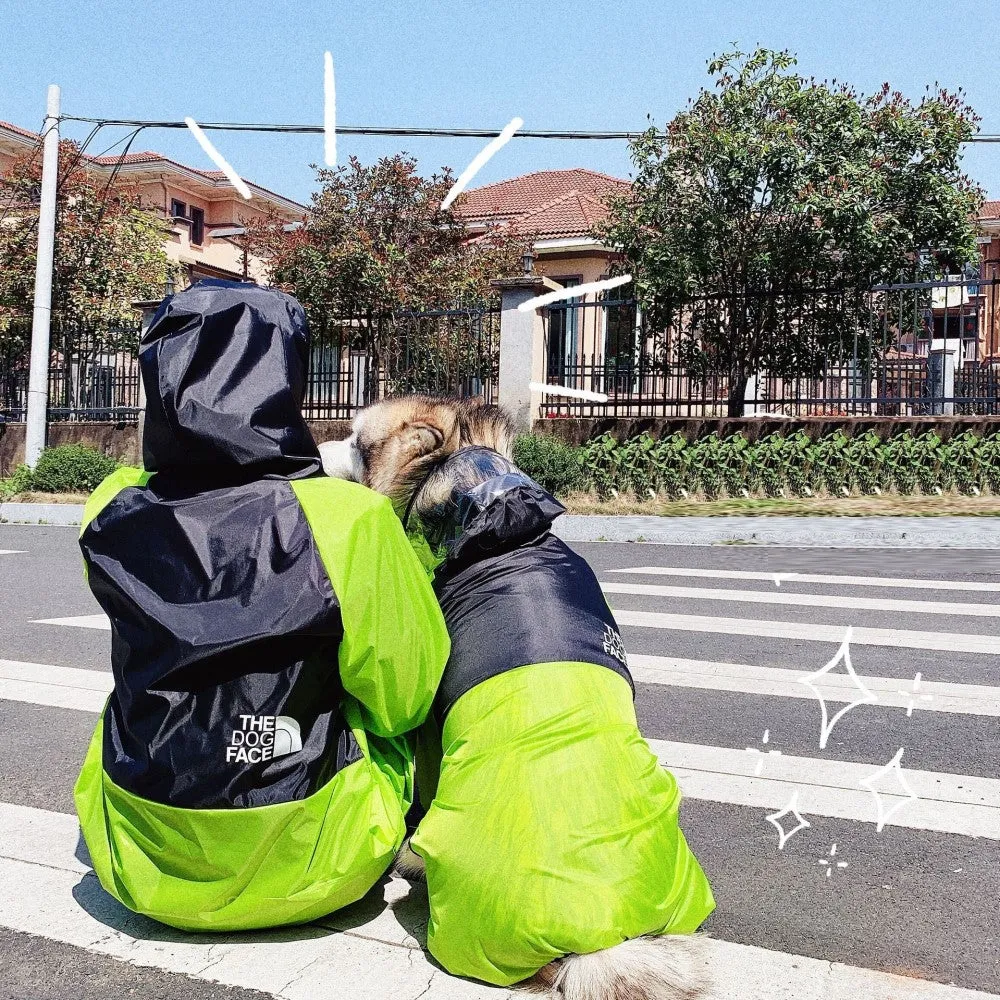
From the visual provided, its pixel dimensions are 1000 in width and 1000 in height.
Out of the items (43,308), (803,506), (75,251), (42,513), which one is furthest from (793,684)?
(75,251)

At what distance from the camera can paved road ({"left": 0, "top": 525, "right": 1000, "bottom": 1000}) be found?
266 centimetres

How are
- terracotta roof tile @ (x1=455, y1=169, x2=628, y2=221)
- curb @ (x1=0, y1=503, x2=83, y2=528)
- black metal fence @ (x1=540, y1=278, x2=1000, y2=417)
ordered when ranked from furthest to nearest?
terracotta roof tile @ (x1=455, y1=169, x2=628, y2=221) → black metal fence @ (x1=540, y1=278, x2=1000, y2=417) → curb @ (x1=0, y1=503, x2=83, y2=528)

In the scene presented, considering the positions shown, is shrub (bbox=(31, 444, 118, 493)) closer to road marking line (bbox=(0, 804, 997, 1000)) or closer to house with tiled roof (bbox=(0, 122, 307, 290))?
road marking line (bbox=(0, 804, 997, 1000))

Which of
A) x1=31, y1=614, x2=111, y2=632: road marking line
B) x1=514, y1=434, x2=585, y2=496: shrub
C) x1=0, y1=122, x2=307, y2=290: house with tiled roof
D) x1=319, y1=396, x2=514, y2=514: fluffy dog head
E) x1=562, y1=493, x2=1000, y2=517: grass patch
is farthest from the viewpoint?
x1=0, y1=122, x2=307, y2=290: house with tiled roof

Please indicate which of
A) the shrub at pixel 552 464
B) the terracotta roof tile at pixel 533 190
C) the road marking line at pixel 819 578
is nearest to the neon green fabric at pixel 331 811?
the road marking line at pixel 819 578

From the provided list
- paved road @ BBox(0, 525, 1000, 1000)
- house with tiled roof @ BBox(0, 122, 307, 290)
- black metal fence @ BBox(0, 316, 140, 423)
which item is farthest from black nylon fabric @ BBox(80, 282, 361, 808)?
house with tiled roof @ BBox(0, 122, 307, 290)

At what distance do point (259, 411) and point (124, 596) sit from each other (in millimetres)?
501

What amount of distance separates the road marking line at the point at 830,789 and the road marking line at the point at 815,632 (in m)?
2.30

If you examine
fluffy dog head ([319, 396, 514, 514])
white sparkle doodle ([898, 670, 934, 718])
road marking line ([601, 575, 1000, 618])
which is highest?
fluffy dog head ([319, 396, 514, 514])

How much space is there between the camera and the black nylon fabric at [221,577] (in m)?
2.45

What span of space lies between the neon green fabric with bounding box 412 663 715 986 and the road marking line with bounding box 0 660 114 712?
306 centimetres

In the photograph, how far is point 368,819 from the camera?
263cm

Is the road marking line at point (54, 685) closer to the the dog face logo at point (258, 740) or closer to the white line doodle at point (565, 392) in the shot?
the the dog face logo at point (258, 740)

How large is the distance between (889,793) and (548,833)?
80.3 inches
